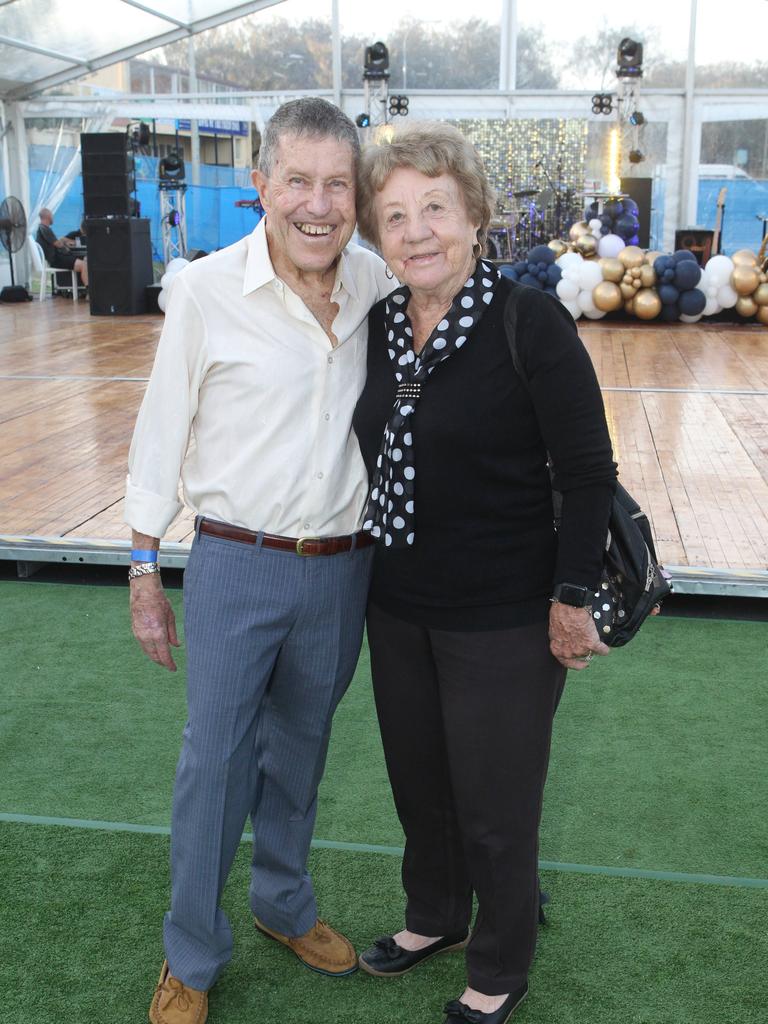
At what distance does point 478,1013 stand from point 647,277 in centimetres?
1004

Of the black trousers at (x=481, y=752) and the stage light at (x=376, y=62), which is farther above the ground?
the stage light at (x=376, y=62)

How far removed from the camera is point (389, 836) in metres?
2.60

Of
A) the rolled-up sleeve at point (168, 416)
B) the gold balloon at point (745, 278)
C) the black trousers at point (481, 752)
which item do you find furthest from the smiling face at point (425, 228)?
the gold balloon at point (745, 278)

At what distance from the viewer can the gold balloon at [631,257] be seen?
11.1 meters

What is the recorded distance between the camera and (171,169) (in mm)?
14477

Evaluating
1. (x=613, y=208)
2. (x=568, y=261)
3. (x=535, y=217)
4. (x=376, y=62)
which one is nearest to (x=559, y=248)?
(x=568, y=261)

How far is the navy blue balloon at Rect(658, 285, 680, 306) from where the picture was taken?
1116 cm

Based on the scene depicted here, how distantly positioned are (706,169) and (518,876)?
14282mm

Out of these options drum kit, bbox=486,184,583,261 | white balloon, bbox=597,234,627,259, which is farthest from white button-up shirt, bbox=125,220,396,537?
drum kit, bbox=486,184,583,261

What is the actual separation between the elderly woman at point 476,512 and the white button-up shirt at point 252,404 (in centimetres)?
6

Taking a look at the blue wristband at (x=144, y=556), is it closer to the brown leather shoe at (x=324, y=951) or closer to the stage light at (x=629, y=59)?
the brown leather shoe at (x=324, y=951)

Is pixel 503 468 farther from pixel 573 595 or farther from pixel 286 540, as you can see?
pixel 286 540

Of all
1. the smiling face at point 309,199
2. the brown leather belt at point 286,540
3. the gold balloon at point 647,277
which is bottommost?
the gold balloon at point 647,277

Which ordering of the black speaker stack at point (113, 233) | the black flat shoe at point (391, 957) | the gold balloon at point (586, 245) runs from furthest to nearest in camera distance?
the black speaker stack at point (113, 233) < the gold balloon at point (586, 245) < the black flat shoe at point (391, 957)
